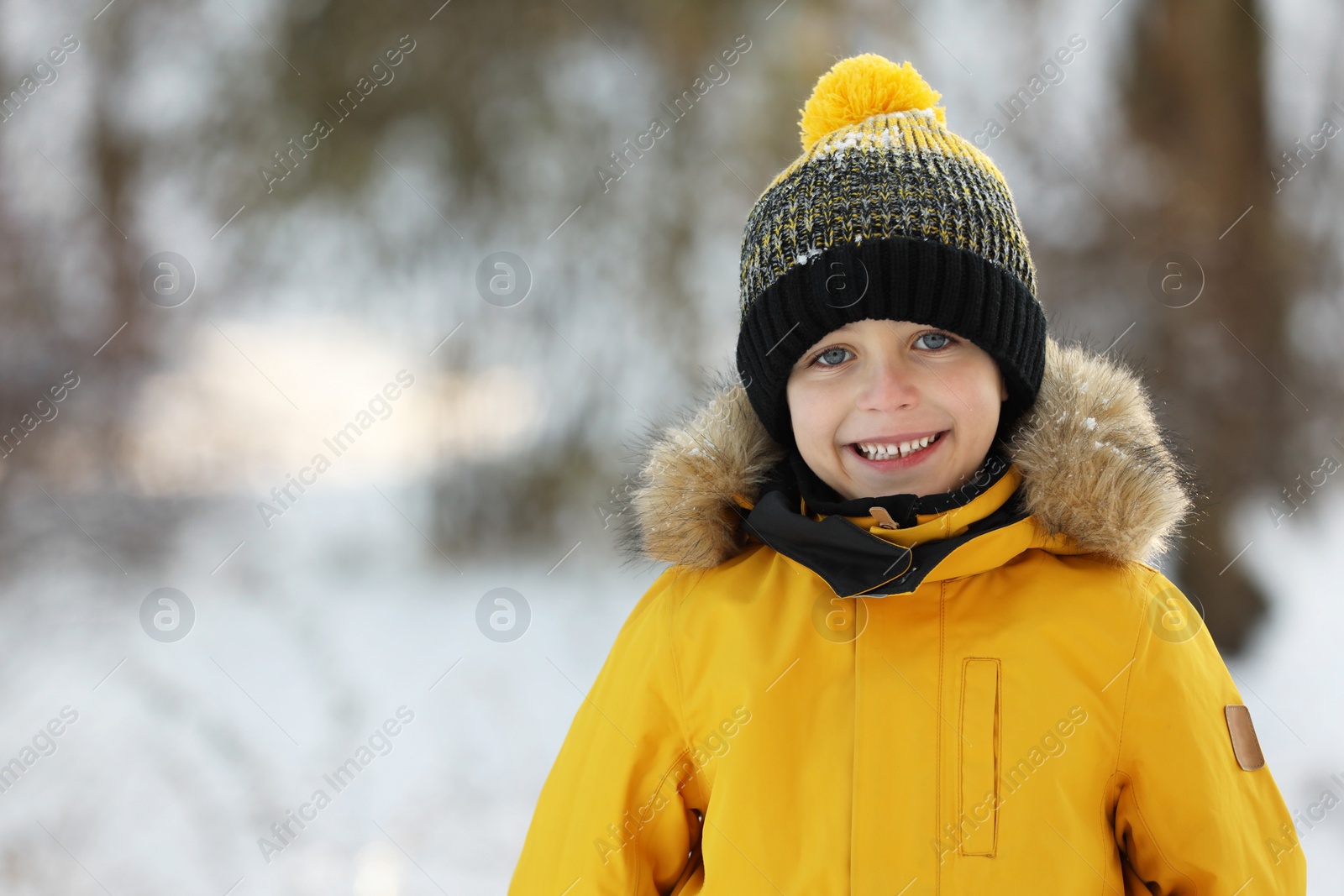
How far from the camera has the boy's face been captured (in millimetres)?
1175

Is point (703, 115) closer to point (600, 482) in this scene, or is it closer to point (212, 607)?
point (600, 482)

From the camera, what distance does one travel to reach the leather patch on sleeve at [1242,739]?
1076 millimetres

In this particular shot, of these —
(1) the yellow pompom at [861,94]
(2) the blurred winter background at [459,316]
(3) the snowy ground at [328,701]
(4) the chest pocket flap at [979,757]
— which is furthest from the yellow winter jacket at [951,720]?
(2) the blurred winter background at [459,316]

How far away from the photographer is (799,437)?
1.26 meters

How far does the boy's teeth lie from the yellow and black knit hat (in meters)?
0.15

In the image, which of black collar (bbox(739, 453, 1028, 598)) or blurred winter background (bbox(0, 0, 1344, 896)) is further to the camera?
blurred winter background (bbox(0, 0, 1344, 896))

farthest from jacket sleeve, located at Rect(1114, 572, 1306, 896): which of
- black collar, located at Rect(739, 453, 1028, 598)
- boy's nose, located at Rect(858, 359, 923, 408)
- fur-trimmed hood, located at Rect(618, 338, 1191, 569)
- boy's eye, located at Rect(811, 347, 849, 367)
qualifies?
boy's eye, located at Rect(811, 347, 849, 367)

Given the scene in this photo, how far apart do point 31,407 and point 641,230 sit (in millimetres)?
2684

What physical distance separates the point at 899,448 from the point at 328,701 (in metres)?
2.80

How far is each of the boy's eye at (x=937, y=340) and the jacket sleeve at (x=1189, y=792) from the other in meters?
0.41

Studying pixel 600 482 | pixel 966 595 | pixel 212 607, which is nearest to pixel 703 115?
pixel 600 482

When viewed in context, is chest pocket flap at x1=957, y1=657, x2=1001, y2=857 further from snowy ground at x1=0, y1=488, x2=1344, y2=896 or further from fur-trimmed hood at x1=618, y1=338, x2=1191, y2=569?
snowy ground at x1=0, y1=488, x2=1344, y2=896

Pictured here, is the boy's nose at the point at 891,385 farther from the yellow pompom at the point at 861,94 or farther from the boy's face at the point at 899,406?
the yellow pompom at the point at 861,94

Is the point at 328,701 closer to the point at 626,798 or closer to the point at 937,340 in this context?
the point at 626,798
